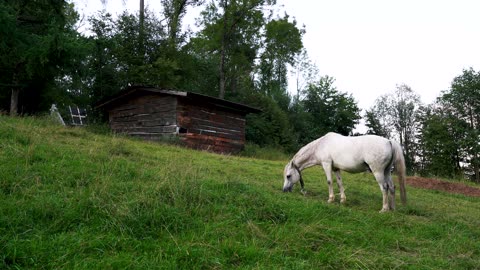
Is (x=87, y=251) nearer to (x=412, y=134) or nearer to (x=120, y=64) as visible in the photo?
(x=120, y=64)

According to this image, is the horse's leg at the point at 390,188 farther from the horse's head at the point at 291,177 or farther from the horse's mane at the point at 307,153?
the horse's head at the point at 291,177

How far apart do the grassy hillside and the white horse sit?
34.1 inches

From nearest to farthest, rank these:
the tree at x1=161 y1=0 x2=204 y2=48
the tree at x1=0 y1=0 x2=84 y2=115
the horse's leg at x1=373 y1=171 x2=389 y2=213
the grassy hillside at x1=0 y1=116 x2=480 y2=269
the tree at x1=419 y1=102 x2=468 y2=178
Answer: the grassy hillside at x1=0 y1=116 x2=480 y2=269 < the horse's leg at x1=373 y1=171 x2=389 y2=213 < the tree at x1=0 y1=0 x2=84 y2=115 < the tree at x1=161 y1=0 x2=204 y2=48 < the tree at x1=419 y1=102 x2=468 y2=178

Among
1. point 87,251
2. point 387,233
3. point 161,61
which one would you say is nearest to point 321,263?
point 387,233

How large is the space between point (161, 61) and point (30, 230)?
21.2m

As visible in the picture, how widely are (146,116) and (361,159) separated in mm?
13670

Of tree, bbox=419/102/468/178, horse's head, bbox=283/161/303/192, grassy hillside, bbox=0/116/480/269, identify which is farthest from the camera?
tree, bbox=419/102/468/178

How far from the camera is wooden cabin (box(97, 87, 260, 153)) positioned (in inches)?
667

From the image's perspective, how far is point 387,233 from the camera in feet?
15.8

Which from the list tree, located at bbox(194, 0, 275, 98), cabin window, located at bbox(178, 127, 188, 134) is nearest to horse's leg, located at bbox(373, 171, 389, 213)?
cabin window, located at bbox(178, 127, 188, 134)

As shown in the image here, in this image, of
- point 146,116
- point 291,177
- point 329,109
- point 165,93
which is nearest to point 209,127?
point 165,93

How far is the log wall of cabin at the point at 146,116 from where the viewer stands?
56.1 feet

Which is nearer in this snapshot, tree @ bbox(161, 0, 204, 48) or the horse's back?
the horse's back

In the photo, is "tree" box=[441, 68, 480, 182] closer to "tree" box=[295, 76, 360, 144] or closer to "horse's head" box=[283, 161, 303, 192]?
"tree" box=[295, 76, 360, 144]
